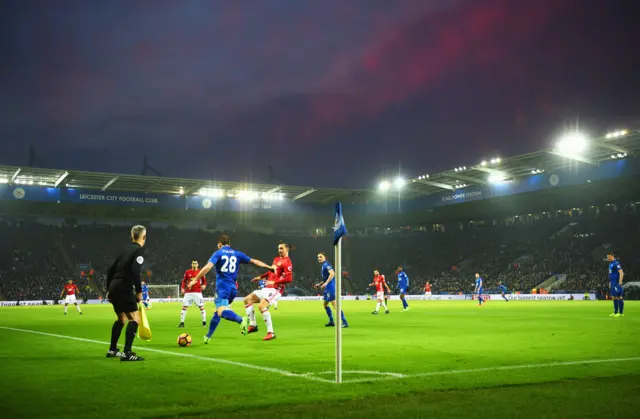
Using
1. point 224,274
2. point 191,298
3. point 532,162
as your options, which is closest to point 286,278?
point 224,274

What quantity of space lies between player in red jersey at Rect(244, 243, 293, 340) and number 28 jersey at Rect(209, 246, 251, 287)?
1.08 m

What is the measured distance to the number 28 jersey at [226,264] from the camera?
48.5 feet

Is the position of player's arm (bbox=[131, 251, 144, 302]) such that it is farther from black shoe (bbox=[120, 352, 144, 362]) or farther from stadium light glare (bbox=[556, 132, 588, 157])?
stadium light glare (bbox=[556, 132, 588, 157])

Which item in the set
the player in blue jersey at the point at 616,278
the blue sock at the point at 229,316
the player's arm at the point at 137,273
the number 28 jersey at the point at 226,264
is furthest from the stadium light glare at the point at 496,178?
the player's arm at the point at 137,273

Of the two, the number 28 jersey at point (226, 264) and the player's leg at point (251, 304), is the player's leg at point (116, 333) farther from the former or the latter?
the player's leg at point (251, 304)

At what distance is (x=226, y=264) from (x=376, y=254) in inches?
2754

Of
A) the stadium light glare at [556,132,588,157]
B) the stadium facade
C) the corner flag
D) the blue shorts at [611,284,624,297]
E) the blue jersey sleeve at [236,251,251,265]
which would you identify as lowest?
the blue shorts at [611,284,624,297]

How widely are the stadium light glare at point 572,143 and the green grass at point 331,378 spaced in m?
36.1

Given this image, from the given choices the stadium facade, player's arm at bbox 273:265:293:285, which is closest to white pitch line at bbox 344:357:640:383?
player's arm at bbox 273:265:293:285

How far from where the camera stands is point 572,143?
4984 centimetres

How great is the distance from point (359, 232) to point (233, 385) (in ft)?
257

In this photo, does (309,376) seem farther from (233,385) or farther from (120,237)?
(120,237)

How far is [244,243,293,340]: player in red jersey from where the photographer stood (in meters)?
16.0

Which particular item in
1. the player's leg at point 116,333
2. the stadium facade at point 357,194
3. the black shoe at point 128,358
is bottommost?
the black shoe at point 128,358
